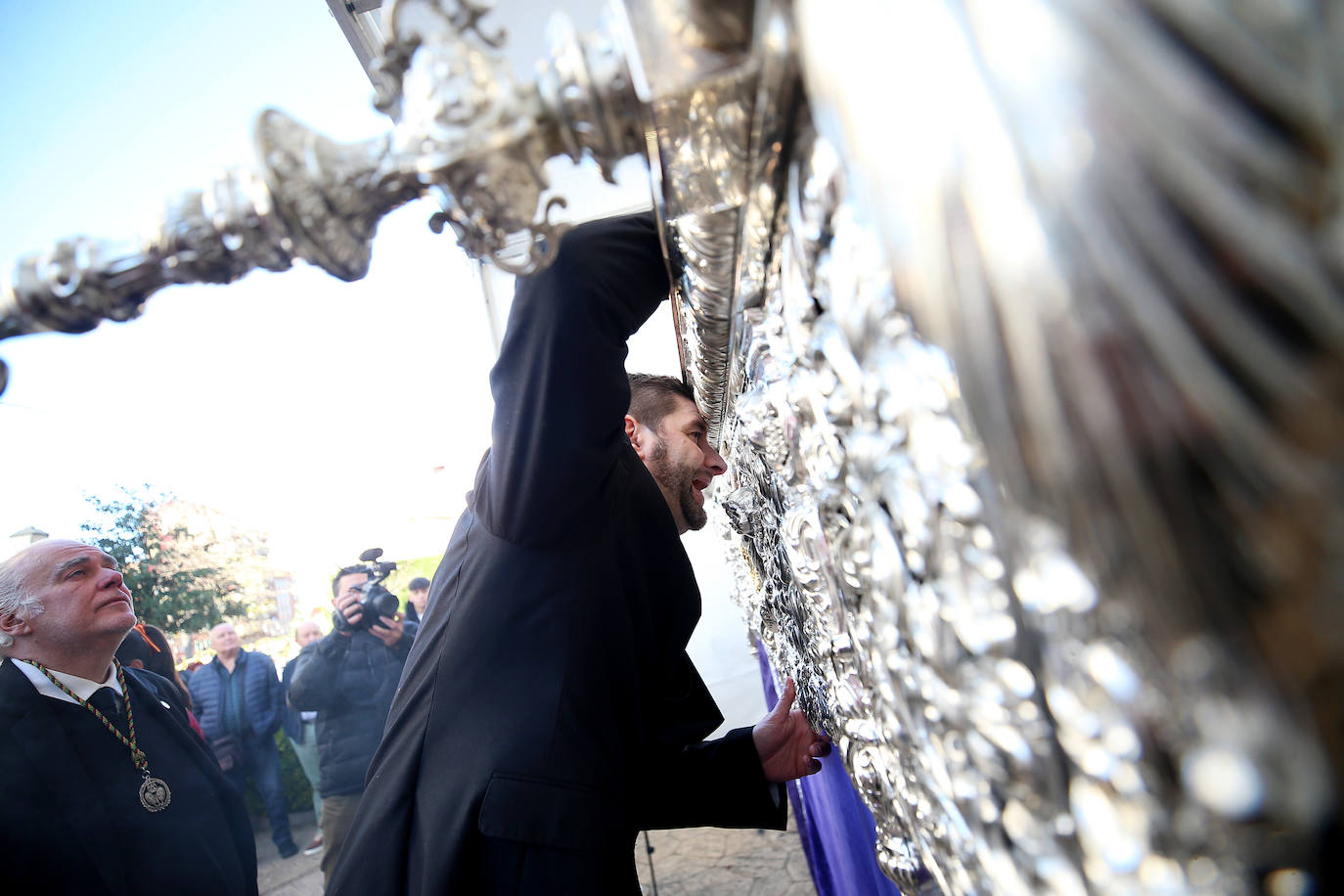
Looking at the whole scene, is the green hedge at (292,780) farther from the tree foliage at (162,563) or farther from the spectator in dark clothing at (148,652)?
the spectator in dark clothing at (148,652)

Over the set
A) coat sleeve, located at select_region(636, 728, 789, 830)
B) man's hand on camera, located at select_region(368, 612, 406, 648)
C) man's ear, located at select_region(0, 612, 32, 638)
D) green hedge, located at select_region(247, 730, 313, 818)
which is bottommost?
green hedge, located at select_region(247, 730, 313, 818)

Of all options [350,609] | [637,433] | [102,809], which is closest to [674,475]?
[637,433]

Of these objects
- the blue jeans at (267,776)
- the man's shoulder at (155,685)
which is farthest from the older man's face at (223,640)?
the man's shoulder at (155,685)

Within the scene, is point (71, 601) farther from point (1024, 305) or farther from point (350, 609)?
point (1024, 305)

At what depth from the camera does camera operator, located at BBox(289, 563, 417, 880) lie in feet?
10.1

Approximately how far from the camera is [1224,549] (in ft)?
0.61

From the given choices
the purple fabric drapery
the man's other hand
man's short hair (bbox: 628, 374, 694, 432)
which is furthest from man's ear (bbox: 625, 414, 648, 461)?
the purple fabric drapery

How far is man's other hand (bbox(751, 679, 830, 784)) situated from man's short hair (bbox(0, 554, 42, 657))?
210cm

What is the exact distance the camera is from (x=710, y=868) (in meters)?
3.20

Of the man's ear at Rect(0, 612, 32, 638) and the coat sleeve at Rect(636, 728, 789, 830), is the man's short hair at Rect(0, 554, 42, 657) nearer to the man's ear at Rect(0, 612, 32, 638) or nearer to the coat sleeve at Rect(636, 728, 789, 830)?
the man's ear at Rect(0, 612, 32, 638)

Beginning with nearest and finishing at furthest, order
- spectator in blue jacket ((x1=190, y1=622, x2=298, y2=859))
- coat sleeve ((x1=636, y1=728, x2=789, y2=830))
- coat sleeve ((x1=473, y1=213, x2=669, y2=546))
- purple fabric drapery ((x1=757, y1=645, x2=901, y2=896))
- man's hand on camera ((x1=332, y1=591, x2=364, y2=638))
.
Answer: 1. coat sleeve ((x1=473, y1=213, x2=669, y2=546))
2. purple fabric drapery ((x1=757, y1=645, x2=901, y2=896))
3. coat sleeve ((x1=636, y1=728, x2=789, y2=830))
4. man's hand on camera ((x1=332, y1=591, x2=364, y2=638))
5. spectator in blue jacket ((x1=190, y1=622, x2=298, y2=859))

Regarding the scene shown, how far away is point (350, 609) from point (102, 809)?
4.99 ft

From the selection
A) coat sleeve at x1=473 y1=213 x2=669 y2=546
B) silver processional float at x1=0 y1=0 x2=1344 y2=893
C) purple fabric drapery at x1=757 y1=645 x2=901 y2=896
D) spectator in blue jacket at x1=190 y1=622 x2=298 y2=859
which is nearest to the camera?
silver processional float at x1=0 y1=0 x2=1344 y2=893

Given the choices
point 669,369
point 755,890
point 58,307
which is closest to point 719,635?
point 755,890
